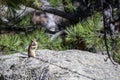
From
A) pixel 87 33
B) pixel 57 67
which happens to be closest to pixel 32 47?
pixel 57 67

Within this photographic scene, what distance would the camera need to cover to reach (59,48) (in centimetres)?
309

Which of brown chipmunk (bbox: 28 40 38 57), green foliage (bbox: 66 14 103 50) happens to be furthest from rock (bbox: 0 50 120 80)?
green foliage (bbox: 66 14 103 50)

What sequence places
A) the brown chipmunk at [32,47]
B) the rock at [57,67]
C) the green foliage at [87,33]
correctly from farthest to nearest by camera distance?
the green foliage at [87,33]
the brown chipmunk at [32,47]
the rock at [57,67]

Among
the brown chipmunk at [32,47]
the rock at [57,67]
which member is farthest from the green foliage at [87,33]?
the brown chipmunk at [32,47]

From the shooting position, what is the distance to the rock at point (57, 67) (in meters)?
2.18

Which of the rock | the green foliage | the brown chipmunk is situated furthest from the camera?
the green foliage

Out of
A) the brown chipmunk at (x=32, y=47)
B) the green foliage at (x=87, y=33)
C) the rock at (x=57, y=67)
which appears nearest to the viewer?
the rock at (x=57, y=67)

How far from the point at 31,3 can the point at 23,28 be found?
455 mm

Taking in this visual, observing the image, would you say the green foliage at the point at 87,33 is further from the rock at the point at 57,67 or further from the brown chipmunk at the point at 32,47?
the brown chipmunk at the point at 32,47

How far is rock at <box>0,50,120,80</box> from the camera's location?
7.16 feet

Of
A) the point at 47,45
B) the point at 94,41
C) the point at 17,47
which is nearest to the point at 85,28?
the point at 94,41

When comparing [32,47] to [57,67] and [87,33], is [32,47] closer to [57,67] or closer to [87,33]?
[57,67]

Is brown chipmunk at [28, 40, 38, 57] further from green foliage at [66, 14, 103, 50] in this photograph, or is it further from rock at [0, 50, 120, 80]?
green foliage at [66, 14, 103, 50]

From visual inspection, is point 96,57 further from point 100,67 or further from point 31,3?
point 31,3
